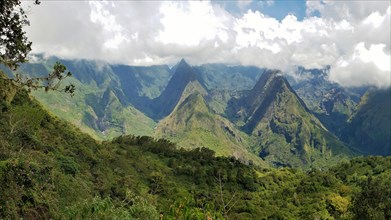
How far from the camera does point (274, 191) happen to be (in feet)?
569

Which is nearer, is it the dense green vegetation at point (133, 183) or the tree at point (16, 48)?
the tree at point (16, 48)

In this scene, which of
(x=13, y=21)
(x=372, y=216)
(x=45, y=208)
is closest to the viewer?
(x=13, y=21)

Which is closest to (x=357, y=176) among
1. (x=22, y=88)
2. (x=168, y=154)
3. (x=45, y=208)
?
(x=168, y=154)

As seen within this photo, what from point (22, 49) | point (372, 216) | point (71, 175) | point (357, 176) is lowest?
point (71, 175)

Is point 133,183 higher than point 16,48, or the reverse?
point 16,48

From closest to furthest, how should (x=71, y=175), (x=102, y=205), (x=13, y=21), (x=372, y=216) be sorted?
(x=102, y=205) → (x=13, y=21) → (x=372, y=216) → (x=71, y=175)

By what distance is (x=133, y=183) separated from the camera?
419ft

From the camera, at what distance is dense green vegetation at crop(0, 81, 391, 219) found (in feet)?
140

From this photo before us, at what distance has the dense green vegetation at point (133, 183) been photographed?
4262 centimetres

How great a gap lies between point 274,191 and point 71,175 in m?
100

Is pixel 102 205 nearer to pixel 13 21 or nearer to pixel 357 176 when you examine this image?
pixel 13 21

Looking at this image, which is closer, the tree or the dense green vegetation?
the tree

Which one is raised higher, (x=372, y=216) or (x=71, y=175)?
(x=372, y=216)

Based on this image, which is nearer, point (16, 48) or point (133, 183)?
point (16, 48)
